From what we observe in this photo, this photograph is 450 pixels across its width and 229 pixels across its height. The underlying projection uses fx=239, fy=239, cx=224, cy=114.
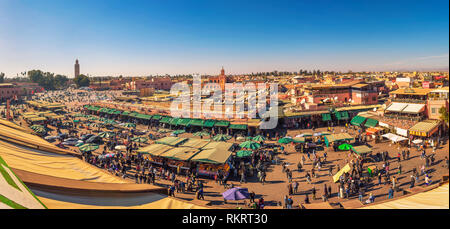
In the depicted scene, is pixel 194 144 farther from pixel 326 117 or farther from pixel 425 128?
pixel 425 128

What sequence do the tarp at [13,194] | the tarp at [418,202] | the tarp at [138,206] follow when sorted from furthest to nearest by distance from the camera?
the tarp at [418,202]
the tarp at [138,206]
the tarp at [13,194]

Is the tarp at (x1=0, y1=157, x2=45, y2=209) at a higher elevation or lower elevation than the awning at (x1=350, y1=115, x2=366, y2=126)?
higher

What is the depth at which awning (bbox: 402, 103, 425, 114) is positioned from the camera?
812 inches

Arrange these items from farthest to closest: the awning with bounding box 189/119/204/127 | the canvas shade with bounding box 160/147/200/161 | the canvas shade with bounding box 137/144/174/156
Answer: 1. the awning with bounding box 189/119/204/127
2. the canvas shade with bounding box 137/144/174/156
3. the canvas shade with bounding box 160/147/200/161

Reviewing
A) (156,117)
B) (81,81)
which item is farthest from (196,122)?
(81,81)

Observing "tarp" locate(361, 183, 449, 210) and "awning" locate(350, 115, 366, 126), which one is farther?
"awning" locate(350, 115, 366, 126)

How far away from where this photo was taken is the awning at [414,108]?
67.7 ft

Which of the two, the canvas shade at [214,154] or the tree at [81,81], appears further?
the tree at [81,81]

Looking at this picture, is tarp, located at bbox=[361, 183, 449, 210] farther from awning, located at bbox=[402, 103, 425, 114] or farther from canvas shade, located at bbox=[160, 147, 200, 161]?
awning, located at bbox=[402, 103, 425, 114]

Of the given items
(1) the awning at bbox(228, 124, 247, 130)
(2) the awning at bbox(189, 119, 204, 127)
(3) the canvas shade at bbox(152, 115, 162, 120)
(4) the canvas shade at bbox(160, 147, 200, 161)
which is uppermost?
(3) the canvas shade at bbox(152, 115, 162, 120)

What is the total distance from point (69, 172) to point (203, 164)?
967 centimetres

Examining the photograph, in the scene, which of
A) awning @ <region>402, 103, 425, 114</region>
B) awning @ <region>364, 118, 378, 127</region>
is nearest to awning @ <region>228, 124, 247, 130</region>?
awning @ <region>364, 118, 378, 127</region>

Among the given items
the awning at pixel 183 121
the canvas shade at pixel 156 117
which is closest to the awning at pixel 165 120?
the canvas shade at pixel 156 117

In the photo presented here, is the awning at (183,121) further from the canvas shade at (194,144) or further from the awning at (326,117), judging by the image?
the awning at (326,117)
